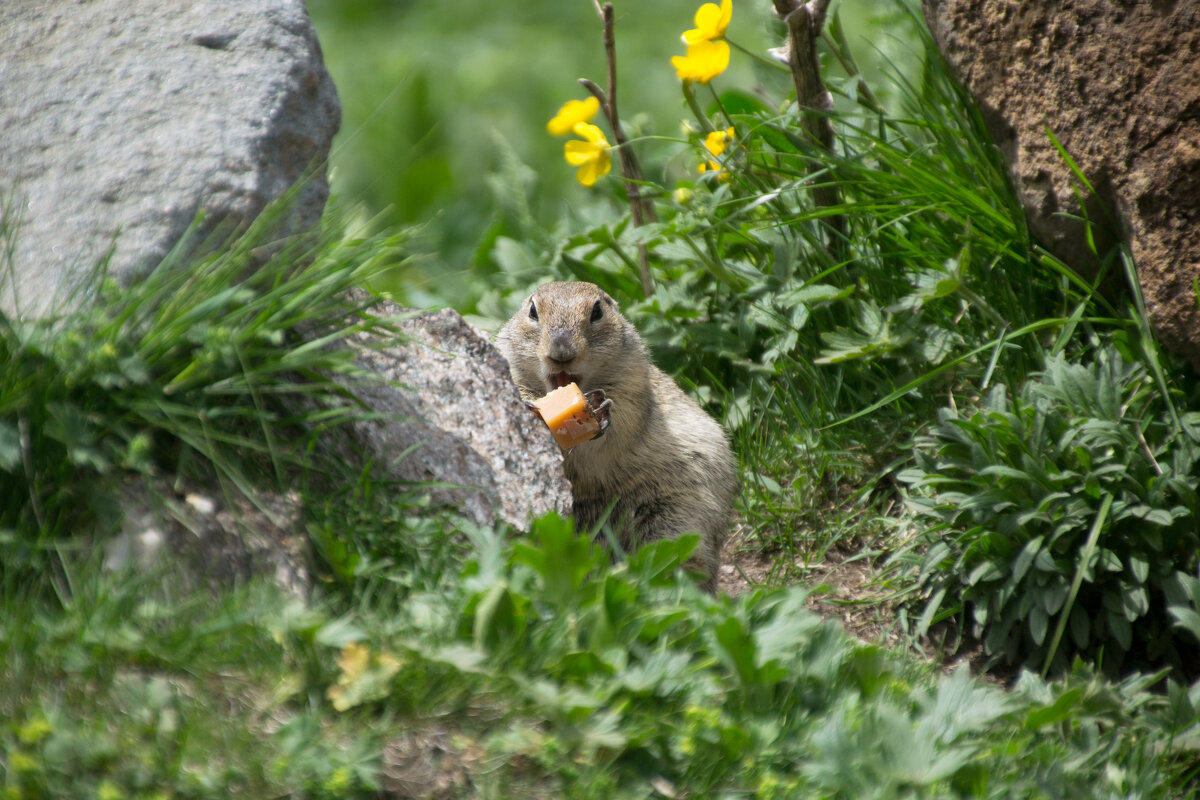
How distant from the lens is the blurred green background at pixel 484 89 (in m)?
7.48

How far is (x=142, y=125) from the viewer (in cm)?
313

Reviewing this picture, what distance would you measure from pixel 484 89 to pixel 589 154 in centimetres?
387

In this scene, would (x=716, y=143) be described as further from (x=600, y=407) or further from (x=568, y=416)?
(x=568, y=416)

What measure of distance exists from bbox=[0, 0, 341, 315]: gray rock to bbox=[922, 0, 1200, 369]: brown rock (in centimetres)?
245

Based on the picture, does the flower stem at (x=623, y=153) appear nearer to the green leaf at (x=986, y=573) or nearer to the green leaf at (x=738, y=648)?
the green leaf at (x=986, y=573)

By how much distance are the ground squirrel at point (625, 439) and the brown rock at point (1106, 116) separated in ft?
5.18

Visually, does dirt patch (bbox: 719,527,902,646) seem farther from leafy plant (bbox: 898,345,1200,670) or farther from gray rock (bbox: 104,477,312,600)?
gray rock (bbox: 104,477,312,600)

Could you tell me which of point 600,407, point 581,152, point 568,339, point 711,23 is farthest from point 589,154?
point 600,407

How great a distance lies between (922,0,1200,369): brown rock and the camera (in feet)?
11.8

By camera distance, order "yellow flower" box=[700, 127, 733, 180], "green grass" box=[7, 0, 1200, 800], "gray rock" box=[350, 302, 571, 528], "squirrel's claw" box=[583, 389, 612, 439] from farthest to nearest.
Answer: "yellow flower" box=[700, 127, 733, 180], "squirrel's claw" box=[583, 389, 612, 439], "gray rock" box=[350, 302, 571, 528], "green grass" box=[7, 0, 1200, 800]

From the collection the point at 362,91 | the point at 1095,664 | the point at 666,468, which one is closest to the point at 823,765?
the point at 1095,664

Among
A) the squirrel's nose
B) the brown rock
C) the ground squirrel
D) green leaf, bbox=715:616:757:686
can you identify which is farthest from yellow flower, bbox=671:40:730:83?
green leaf, bbox=715:616:757:686

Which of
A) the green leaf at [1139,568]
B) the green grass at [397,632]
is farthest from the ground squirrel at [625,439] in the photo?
the green leaf at [1139,568]

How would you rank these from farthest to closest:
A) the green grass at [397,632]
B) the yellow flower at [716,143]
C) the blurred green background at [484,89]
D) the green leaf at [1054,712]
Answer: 1. the blurred green background at [484,89]
2. the yellow flower at [716,143]
3. the green leaf at [1054,712]
4. the green grass at [397,632]
